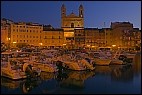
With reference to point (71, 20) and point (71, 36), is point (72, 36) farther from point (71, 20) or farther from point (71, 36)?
point (71, 20)

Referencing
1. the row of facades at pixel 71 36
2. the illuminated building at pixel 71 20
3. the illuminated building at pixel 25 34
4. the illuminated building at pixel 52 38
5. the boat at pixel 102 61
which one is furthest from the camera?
the illuminated building at pixel 71 20

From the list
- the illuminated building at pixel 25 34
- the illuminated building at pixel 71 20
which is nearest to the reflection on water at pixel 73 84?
the illuminated building at pixel 25 34

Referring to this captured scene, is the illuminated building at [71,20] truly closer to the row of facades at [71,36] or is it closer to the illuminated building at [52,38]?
the row of facades at [71,36]

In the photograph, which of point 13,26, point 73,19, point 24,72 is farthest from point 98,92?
point 73,19

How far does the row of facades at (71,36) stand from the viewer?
149 feet

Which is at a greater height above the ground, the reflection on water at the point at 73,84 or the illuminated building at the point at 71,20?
the illuminated building at the point at 71,20

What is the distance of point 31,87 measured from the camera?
43.9 ft

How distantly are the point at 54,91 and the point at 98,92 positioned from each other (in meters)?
1.91

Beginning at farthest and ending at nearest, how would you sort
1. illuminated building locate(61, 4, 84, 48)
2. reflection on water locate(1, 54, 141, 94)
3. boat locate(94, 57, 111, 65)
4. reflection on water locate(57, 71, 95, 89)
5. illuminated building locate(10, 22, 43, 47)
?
illuminated building locate(61, 4, 84, 48)
illuminated building locate(10, 22, 43, 47)
boat locate(94, 57, 111, 65)
reflection on water locate(57, 71, 95, 89)
reflection on water locate(1, 54, 141, 94)

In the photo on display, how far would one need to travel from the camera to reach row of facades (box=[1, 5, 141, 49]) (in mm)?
45562

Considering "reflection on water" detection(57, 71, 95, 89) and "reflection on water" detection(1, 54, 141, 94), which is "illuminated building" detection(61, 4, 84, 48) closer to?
"reflection on water" detection(57, 71, 95, 89)

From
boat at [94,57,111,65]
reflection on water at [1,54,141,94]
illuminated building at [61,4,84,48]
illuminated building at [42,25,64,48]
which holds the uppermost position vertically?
illuminated building at [61,4,84,48]

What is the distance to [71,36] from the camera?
5338 cm

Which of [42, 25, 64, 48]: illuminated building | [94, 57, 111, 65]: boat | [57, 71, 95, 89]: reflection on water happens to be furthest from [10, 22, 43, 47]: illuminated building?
[57, 71, 95, 89]: reflection on water
